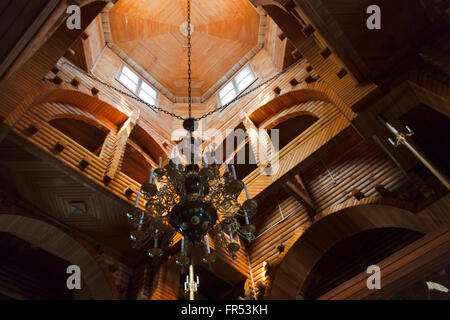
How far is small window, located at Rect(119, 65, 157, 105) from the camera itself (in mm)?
15039

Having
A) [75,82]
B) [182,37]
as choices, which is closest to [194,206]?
[75,82]

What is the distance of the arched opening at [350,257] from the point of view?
10.0m

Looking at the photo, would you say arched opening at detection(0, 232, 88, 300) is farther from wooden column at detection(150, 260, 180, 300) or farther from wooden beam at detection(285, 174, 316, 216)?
→ wooden beam at detection(285, 174, 316, 216)

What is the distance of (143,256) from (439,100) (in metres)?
7.82

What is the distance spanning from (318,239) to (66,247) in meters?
6.83

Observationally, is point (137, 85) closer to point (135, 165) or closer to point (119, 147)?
point (135, 165)

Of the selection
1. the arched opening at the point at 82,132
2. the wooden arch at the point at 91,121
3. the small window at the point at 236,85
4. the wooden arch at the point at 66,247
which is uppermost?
the small window at the point at 236,85

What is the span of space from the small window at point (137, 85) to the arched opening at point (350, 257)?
9.91m

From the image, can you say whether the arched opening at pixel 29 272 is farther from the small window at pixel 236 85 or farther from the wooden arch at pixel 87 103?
the small window at pixel 236 85

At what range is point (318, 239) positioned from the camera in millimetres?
10039

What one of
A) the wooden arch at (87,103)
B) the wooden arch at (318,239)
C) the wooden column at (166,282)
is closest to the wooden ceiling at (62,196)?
the wooden column at (166,282)

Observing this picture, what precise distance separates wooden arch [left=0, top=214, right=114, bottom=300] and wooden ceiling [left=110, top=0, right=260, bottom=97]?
10240 millimetres

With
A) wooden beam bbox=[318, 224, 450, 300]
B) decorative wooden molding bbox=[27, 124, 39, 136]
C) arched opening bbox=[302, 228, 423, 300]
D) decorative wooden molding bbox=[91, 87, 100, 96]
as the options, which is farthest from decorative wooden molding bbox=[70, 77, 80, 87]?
wooden beam bbox=[318, 224, 450, 300]
